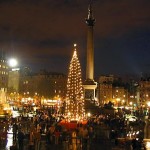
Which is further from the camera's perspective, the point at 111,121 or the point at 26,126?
the point at 111,121

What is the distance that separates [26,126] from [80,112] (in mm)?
14066

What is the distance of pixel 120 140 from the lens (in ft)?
73.3

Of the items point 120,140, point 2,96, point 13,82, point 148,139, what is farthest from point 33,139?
point 13,82

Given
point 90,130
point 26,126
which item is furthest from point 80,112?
point 90,130

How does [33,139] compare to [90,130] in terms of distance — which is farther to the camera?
[90,130]

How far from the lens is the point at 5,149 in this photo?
2000 centimetres

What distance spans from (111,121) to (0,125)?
369 inches

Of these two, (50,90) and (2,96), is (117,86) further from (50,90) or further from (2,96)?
(2,96)

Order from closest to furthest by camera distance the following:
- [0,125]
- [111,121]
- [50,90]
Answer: [0,125] < [111,121] < [50,90]

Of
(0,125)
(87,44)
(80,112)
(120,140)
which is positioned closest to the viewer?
(120,140)

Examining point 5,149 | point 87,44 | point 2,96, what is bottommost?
point 5,149

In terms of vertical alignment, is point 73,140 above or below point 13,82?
below

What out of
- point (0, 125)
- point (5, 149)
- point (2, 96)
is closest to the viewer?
point (5, 149)

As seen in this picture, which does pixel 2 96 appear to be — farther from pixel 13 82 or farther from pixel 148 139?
pixel 13 82
